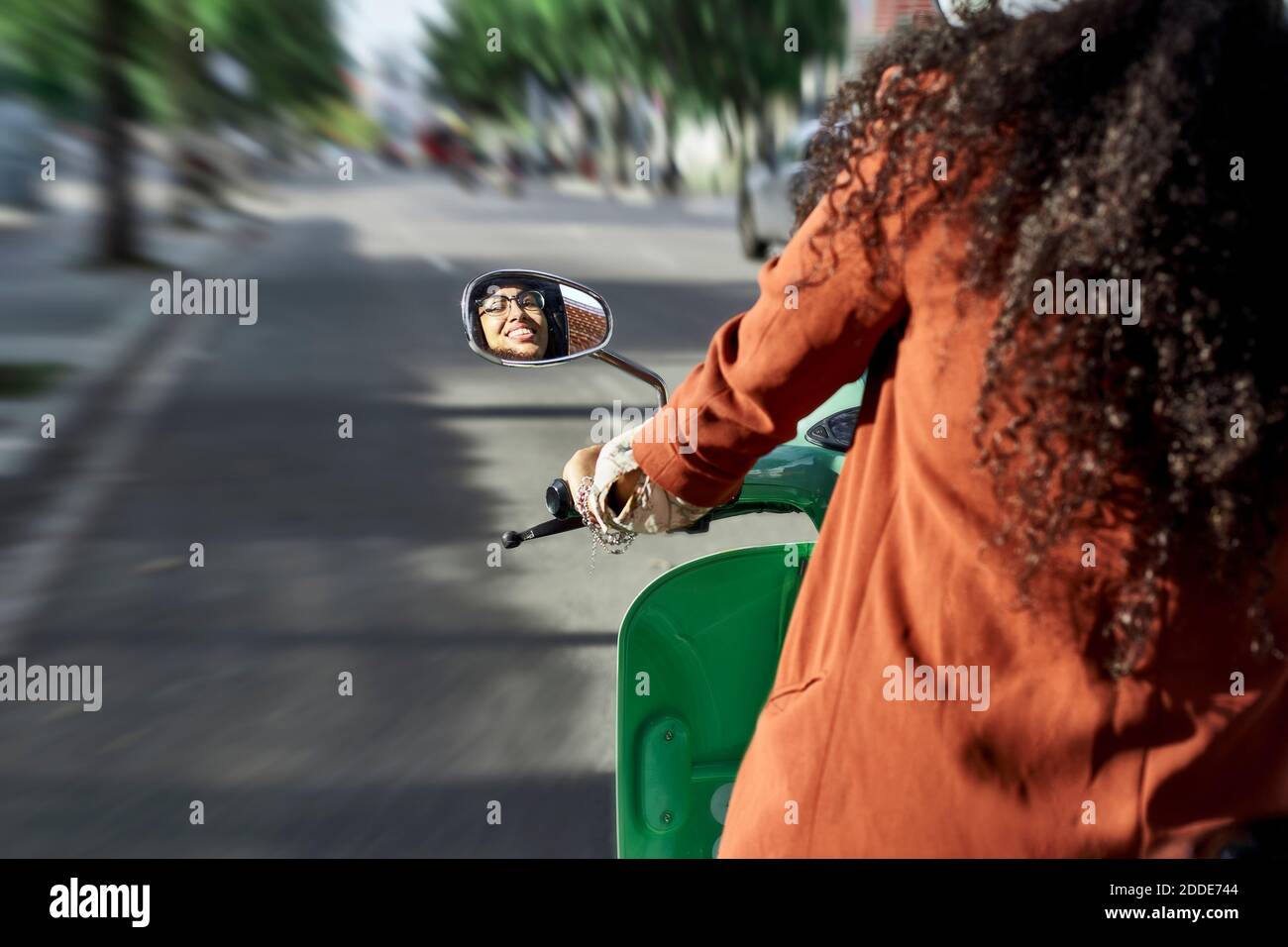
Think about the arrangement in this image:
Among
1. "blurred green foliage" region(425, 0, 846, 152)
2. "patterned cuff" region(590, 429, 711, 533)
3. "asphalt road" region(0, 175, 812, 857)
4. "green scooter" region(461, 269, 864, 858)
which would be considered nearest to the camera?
"patterned cuff" region(590, 429, 711, 533)

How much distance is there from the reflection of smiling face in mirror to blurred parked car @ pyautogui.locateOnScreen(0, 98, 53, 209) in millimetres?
17667

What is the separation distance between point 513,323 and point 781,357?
533 mm

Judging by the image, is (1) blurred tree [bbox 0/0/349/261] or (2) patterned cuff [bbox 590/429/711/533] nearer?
(2) patterned cuff [bbox 590/429/711/533]

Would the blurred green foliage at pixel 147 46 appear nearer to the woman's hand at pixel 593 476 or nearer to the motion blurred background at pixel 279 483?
the motion blurred background at pixel 279 483

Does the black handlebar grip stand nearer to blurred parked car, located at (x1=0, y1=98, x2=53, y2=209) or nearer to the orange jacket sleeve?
the orange jacket sleeve

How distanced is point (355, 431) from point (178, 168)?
13260 mm

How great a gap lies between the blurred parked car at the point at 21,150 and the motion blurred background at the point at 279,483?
0.05m

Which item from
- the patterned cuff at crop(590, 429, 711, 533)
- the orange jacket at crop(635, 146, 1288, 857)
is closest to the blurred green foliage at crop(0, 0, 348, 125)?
the patterned cuff at crop(590, 429, 711, 533)

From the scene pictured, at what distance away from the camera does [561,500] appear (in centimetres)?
170

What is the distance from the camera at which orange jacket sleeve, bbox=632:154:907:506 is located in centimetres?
119

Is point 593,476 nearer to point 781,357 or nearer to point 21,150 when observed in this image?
point 781,357

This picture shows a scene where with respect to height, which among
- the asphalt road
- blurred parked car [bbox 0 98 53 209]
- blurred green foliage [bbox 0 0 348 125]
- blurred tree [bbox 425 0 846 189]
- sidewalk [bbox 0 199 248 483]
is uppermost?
blurred tree [bbox 425 0 846 189]
